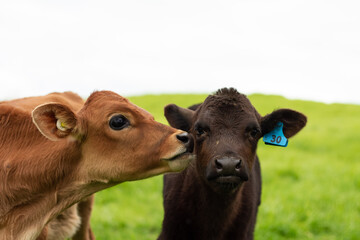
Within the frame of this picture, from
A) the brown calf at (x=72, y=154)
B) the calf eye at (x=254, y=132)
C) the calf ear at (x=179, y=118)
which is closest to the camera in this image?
the brown calf at (x=72, y=154)

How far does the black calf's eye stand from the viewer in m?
3.97

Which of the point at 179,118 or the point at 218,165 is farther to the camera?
the point at 179,118

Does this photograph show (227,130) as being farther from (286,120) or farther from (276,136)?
(286,120)

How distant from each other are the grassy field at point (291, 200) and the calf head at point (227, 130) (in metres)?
3.16

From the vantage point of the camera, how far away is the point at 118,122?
3.97 metres

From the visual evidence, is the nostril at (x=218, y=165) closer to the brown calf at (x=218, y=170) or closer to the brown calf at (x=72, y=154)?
the brown calf at (x=218, y=170)

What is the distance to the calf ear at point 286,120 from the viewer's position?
505 centimetres

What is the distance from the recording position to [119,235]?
25.1ft

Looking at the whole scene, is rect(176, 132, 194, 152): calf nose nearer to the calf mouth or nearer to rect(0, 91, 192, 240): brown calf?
rect(0, 91, 192, 240): brown calf

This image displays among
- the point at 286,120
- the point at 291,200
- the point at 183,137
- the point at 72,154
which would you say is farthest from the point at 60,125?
the point at 291,200

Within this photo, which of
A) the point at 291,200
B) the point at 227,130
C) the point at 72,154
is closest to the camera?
the point at 72,154

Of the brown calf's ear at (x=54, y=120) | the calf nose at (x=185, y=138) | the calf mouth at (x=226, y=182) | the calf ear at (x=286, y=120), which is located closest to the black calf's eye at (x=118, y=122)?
the brown calf's ear at (x=54, y=120)

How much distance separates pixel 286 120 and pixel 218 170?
1236 mm

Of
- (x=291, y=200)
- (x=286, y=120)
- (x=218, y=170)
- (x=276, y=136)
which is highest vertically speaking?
(x=286, y=120)
